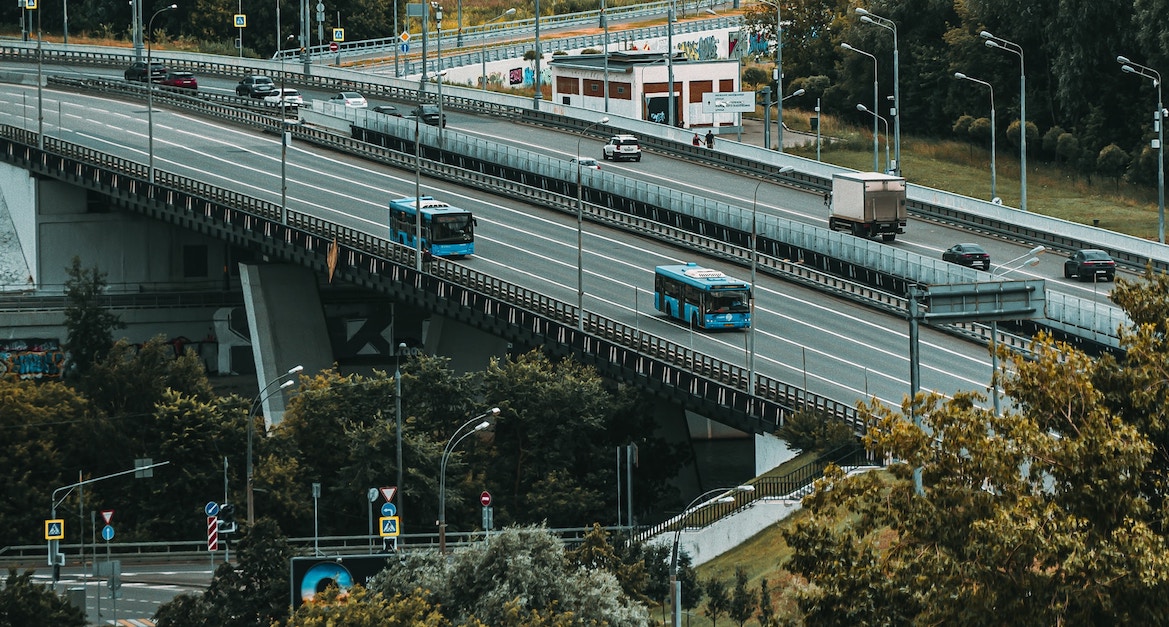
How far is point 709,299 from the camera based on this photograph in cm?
8088

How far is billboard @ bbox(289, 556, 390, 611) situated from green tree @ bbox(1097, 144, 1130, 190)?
8734 cm

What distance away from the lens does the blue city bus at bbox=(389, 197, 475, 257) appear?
91.2 m

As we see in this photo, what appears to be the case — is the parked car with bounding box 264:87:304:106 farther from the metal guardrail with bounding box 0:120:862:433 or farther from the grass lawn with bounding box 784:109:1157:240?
the grass lawn with bounding box 784:109:1157:240

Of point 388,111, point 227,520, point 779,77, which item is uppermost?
point 779,77

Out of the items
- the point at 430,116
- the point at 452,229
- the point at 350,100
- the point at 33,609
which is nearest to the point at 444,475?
the point at 33,609

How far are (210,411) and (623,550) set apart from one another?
3030 centimetres

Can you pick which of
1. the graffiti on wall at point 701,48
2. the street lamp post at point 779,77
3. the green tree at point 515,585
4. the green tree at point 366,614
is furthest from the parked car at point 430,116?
the green tree at point 366,614

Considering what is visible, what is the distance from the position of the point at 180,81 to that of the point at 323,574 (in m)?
91.5

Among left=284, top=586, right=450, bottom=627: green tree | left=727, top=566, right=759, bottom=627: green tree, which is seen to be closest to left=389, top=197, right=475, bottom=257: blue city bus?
left=727, top=566, right=759, bottom=627: green tree

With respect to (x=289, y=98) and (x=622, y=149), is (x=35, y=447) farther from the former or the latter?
(x=289, y=98)

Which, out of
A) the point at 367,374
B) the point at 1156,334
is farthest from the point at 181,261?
the point at 1156,334

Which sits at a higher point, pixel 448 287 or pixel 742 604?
pixel 448 287

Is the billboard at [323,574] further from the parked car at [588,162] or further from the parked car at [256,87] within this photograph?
the parked car at [256,87]

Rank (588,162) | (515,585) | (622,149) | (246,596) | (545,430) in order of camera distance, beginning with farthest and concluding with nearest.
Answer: (622,149) → (588,162) → (545,430) → (246,596) → (515,585)
